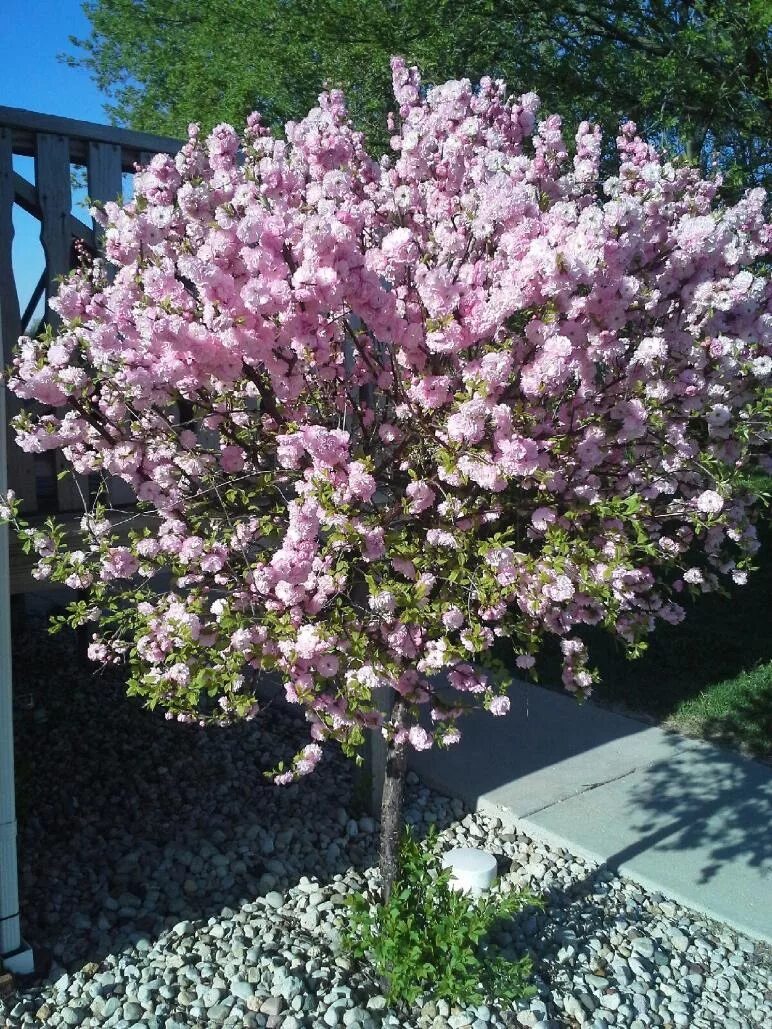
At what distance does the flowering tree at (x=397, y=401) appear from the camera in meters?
2.35

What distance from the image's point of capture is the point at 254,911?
3.66 metres

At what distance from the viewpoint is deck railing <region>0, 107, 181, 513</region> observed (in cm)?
353

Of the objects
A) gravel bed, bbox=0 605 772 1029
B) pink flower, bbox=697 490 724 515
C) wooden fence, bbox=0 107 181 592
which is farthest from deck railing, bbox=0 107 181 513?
pink flower, bbox=697 490 724 515

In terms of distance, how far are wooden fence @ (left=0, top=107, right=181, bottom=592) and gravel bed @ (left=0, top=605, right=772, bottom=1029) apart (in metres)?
1.29

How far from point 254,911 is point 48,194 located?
2881mm

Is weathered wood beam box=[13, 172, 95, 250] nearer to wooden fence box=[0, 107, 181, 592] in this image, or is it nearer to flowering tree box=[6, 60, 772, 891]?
wooden fence box=[0, 107, 181, 592]

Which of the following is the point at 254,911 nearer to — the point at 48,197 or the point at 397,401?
the point at 397,401

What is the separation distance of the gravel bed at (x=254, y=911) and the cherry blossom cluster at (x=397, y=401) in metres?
0.93

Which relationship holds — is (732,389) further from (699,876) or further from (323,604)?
(699,876)

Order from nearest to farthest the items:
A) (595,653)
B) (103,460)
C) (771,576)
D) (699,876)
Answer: (103,460), (699,876), (595,653), (771,576)

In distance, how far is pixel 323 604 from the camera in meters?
2.54

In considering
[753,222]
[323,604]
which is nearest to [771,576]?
[753,222]

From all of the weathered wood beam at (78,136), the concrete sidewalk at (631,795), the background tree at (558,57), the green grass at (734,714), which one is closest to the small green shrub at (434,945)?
the concrete sidewalk at (631,795)

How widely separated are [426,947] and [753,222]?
266 cm
